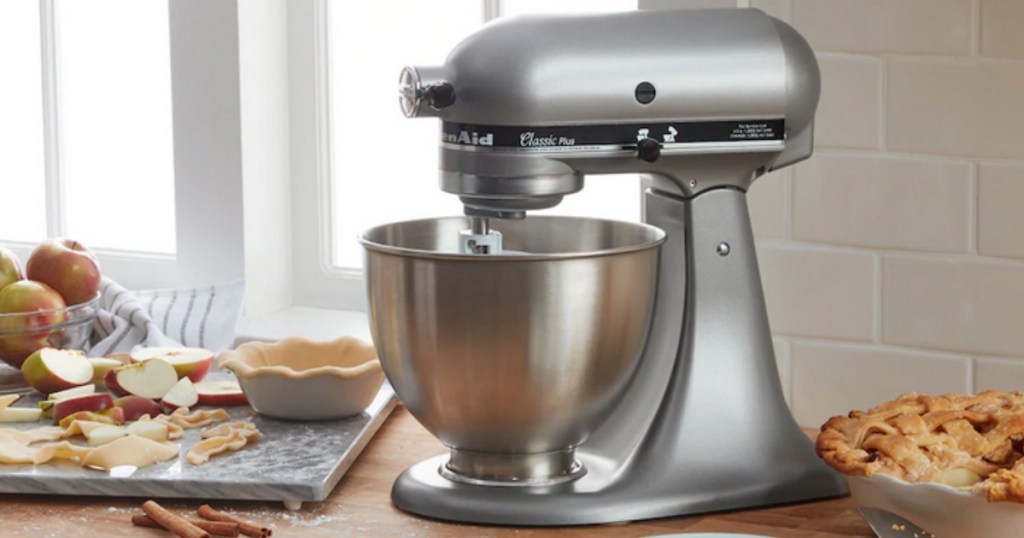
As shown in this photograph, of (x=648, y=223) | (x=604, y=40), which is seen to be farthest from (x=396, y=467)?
(x=604, y=40)

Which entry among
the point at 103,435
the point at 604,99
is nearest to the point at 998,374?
the point at 604,99

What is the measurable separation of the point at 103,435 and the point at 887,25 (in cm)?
86

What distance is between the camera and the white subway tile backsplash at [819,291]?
162 cm

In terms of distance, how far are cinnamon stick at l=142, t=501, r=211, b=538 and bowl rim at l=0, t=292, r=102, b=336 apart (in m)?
0.45

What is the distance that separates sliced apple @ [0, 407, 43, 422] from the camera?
156cm

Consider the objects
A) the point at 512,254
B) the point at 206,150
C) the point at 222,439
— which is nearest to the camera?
the point at 512,254

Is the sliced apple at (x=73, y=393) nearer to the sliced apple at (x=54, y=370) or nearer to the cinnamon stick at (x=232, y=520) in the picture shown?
the sliced apple at (x=54, y=370)

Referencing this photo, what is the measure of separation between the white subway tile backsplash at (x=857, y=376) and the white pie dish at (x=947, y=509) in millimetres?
424

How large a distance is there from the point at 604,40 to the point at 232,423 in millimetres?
542

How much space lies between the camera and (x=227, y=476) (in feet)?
4.48

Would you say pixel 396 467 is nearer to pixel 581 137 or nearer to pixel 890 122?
pixel 581 137

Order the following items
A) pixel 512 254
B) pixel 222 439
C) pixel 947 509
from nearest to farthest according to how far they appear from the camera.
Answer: pixel 947 509, pixel 512 254, pixel 222 439

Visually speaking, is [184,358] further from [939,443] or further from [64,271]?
[939,443]

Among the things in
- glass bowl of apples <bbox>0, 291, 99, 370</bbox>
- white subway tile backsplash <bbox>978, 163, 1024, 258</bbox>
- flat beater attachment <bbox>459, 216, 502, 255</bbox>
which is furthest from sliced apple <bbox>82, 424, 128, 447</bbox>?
white subway tile backsplash <bbox>978, 163, 1024, 258</bbox>
